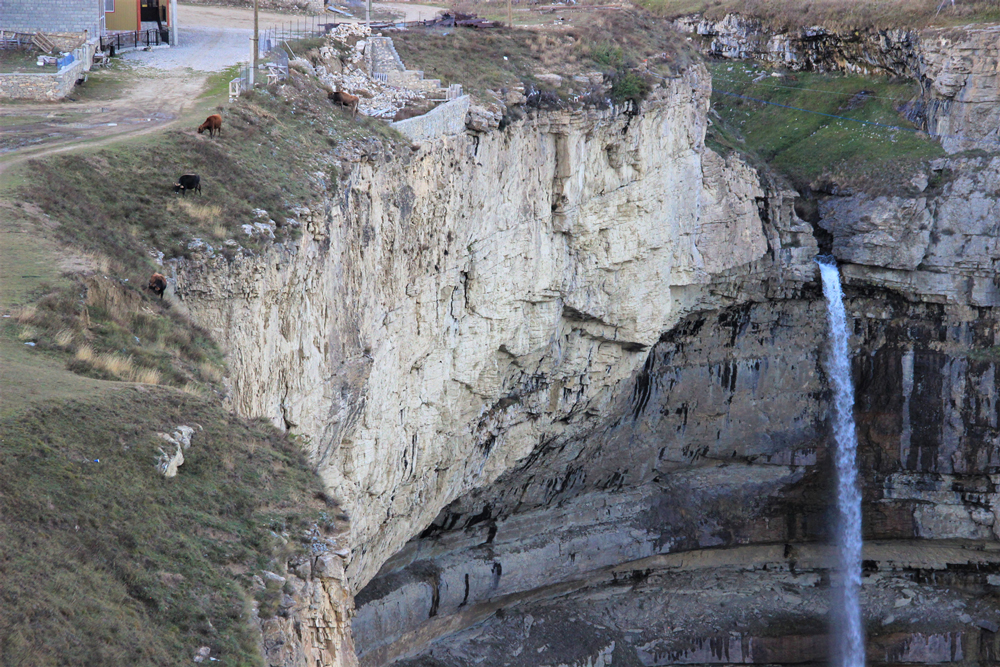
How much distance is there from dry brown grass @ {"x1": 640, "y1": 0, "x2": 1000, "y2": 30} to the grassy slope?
3491cm

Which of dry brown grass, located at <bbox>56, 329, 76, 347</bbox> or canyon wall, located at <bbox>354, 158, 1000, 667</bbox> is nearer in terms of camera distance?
dry brown grass, located at <bbox>56, 329, 76, 347</bbox>

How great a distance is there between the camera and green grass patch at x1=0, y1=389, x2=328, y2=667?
29.4 feet

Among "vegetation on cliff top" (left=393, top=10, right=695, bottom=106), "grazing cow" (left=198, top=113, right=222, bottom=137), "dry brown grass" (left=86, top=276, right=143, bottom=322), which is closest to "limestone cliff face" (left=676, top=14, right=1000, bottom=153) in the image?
"vegetation on cliff top" (left=393, top=10, right=695, bottom=106)

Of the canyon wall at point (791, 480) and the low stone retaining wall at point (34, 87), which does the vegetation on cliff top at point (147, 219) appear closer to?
the low stone retaining wall at point (34, 87)

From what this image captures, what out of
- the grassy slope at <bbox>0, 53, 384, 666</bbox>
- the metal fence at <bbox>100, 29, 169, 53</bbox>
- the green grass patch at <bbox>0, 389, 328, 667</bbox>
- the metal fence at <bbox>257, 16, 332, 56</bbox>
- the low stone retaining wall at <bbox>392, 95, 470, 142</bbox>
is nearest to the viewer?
the green grass patch at <bbox>0, 389, 328, 667</bbox>

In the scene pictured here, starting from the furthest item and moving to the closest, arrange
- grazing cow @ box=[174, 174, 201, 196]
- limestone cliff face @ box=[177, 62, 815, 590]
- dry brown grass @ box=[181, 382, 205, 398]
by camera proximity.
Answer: limestone cliff face @ box=[177, 62, 815, 590] < grazing cow @ box=[174, 174, 201, 196] < dry brown grass @ box=[181, 382, 205, 398]

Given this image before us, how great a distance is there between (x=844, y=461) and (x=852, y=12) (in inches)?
800

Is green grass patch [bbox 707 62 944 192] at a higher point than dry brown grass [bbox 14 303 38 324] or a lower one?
higher

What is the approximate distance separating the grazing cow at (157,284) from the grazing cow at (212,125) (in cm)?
595

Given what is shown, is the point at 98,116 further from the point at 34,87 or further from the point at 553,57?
the point at 553,57

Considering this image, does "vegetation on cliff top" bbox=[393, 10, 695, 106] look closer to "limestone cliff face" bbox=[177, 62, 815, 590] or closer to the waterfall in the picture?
"limestone cliff face" bbox=[177, 62, 815, 590]

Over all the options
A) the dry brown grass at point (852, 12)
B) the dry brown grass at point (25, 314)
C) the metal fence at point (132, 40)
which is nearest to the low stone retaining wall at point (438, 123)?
the metal fence at point (132, 40)

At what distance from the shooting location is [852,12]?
1839 inches

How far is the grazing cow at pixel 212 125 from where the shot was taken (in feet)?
68.0
